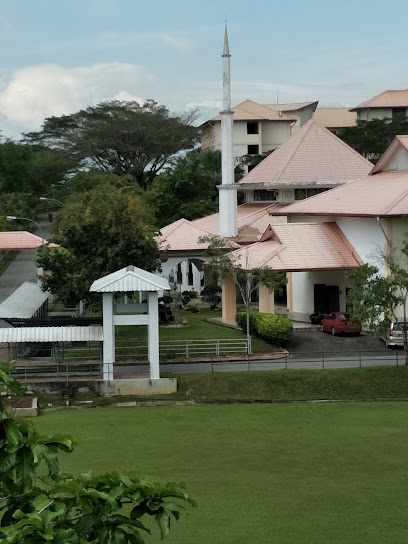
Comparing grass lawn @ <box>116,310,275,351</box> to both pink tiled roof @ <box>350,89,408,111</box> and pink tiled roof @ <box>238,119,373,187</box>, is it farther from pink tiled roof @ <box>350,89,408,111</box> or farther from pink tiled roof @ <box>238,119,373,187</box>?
pink tiled roof @ <box>350,89,408,111</box>

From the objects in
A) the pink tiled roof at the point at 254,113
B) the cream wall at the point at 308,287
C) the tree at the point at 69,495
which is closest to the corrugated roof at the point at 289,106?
the pink tiled roof at the point at 254,113

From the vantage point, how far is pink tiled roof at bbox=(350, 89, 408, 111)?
350ft

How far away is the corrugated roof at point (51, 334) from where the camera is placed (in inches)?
1185

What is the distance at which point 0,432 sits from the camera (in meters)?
7.68

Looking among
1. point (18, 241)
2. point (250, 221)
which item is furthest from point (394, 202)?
point (18, 241)

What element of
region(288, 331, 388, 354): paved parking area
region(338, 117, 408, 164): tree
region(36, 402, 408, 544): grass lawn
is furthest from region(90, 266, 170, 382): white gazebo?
region(338, 117, 408, 164): tree

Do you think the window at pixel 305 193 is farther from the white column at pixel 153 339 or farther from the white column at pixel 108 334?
the white column at pixel 108 334

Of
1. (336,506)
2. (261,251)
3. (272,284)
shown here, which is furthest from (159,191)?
(336,506)

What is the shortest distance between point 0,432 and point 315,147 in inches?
1921

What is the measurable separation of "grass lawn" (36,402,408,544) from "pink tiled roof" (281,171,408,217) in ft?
39.5

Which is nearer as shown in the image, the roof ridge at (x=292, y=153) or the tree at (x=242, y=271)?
the tree at (x=242, y=271)

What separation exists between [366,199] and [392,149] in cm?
456

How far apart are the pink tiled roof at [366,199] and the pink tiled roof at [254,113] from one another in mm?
51763

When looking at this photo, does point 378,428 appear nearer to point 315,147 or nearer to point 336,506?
point 336,506
